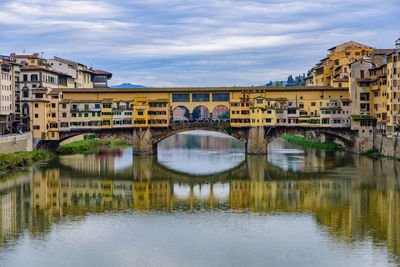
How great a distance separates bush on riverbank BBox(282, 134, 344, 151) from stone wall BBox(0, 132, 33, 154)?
42032 millimetres

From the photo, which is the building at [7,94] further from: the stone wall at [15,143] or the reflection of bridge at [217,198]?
the reflection of bridge at [217,198]

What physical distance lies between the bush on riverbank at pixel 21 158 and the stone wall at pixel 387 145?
41649 mm

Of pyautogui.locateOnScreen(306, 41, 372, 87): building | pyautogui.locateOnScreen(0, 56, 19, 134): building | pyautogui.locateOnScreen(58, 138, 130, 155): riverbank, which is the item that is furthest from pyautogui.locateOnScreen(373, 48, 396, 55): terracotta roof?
pyautogui.locateOnScreen(0, 56, 19, 134): building

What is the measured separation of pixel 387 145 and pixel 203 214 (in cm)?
3702

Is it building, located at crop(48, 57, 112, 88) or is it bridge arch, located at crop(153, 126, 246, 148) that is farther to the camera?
building, located at crop(48, 57, 112, 88)

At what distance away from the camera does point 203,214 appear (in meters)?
38.7

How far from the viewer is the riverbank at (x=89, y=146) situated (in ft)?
257

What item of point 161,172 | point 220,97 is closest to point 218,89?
point 220,97

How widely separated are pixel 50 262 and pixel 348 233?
56.6 feet

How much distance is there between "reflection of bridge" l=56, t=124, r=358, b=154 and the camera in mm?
74250

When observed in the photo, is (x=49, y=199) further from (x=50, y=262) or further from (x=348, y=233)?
(x=348, y=233)

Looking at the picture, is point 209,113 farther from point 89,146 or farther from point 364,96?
point 89,146

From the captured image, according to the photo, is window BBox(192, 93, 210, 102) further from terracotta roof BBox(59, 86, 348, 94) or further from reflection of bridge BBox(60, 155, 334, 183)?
reflection of bridge BBox(60, 155, 334, 183)

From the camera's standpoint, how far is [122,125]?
7538 centimetres
